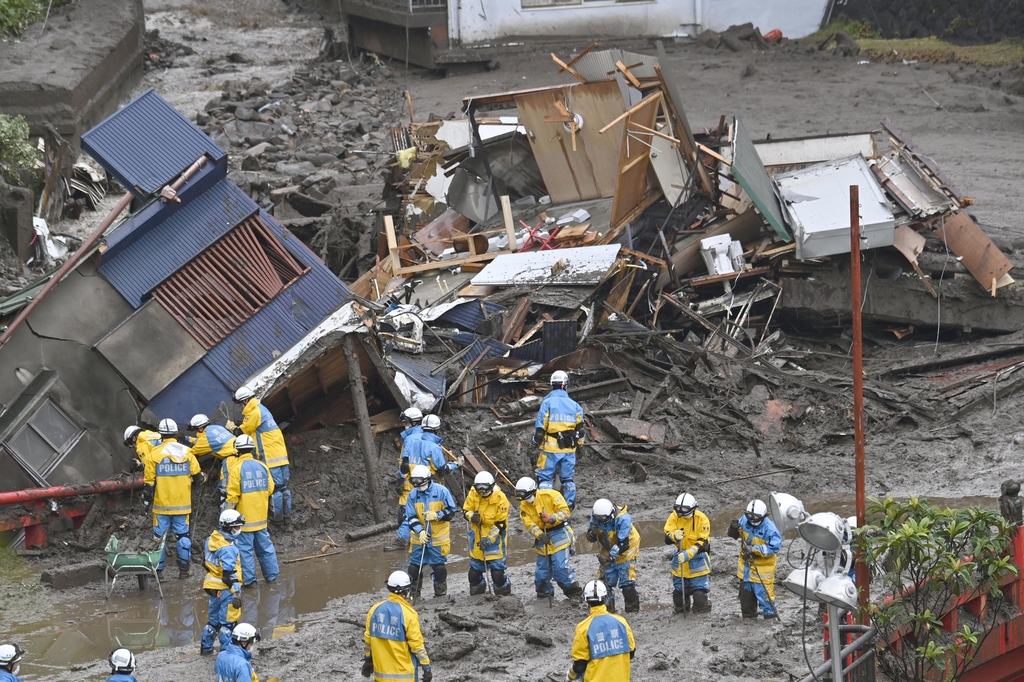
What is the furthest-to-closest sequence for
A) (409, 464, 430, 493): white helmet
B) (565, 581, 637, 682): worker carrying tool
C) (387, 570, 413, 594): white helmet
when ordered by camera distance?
1. (409, 464, 430, 493): white helmet
2. (387, 570, 413, 594): white helmet
3. (565, 581, 637, 682): worker carrying tool

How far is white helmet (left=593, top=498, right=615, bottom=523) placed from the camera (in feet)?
32.9

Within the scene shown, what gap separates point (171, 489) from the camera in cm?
1189

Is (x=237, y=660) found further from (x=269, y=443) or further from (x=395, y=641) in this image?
(x=269, y=443)

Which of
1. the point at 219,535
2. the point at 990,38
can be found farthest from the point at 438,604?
the point at 990,38

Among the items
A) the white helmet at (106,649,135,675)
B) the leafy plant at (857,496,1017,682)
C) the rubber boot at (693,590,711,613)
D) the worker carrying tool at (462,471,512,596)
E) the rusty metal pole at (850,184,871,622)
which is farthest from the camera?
the worker carrying tool at (462,471,512,596)

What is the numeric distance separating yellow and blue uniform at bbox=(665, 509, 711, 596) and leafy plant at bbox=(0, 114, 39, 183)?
594 inches

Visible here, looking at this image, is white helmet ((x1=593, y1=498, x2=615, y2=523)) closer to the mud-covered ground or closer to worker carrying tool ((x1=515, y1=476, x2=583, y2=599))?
worker carrying tool ((x1=515, y1=476, x2=583, y2=599))

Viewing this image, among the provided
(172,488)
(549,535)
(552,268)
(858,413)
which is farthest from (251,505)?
(858,413)

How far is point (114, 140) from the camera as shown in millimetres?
13727

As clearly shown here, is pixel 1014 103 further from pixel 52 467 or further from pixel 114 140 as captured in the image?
pixel 52 467

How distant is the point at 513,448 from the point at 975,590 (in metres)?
6.71

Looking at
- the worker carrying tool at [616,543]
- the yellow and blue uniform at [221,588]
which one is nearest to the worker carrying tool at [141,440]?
the yellow and blue uniform at [221,588]

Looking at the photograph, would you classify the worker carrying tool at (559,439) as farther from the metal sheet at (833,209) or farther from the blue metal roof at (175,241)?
the metal sheet at (833,209)

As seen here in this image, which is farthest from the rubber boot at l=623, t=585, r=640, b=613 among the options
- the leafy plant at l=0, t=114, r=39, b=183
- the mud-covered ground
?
the leafy plant at l=0, t=114, r=39, b=183
